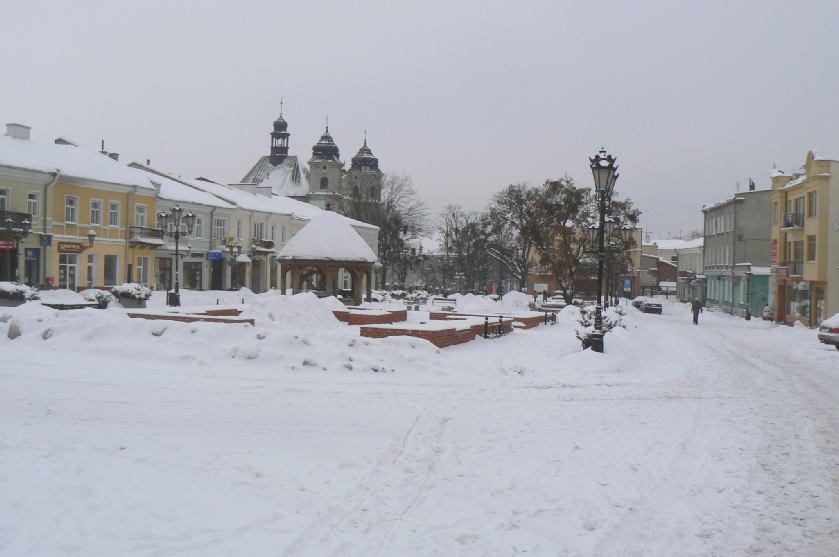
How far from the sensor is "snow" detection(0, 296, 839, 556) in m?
5.58

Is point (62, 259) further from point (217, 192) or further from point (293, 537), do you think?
point (293, 537)

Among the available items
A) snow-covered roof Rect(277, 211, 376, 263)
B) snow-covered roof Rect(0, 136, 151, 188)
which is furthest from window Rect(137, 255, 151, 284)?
snow-covered roof Rect(277, 211, 376, 263)

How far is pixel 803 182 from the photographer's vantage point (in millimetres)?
41531

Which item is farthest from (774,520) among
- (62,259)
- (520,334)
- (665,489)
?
(62,259)

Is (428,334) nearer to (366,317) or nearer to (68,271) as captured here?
(366,317)

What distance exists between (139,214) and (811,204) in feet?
120

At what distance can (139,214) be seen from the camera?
134 ft

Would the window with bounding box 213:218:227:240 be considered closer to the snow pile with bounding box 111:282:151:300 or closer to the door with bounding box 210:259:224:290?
the door with bounding box 210:259:224:290

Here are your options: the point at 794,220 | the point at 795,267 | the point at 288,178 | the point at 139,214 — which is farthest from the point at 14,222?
the point at 288,178

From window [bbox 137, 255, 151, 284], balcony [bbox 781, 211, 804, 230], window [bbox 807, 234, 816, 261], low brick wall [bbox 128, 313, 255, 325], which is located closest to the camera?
low brick wall [bbox 128, 313, 255, 325]

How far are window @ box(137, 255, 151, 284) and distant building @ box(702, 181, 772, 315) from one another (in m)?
38.4

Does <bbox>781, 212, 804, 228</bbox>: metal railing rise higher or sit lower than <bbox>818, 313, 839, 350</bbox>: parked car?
higher

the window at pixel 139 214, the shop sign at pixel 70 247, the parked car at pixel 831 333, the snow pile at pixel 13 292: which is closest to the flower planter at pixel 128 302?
the snow pile at pixel 13 292

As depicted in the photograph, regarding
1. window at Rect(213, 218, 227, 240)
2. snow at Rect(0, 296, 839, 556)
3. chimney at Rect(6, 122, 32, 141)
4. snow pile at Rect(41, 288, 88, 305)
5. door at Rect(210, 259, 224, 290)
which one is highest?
chimney at Rect(6, 122, 32, 141)
